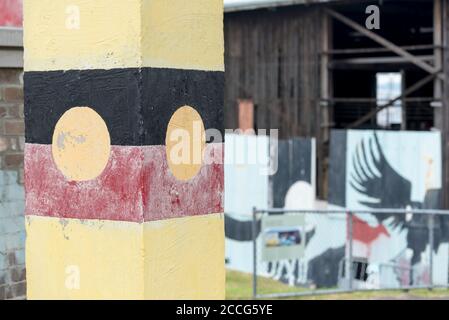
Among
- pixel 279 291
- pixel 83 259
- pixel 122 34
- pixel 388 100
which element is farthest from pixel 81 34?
pixel 388 100

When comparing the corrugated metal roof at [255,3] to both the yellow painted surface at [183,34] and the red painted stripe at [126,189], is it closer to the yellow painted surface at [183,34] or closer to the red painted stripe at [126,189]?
the yellow painted surface at [183,34]

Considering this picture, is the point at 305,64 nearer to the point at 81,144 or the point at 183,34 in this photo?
the point at 183,34

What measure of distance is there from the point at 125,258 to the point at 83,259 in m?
0.23

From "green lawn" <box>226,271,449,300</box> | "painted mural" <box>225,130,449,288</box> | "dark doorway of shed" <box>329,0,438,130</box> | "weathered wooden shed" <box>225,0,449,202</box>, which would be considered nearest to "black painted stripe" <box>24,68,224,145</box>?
"green lawn" <box>226,271,449,300</box>

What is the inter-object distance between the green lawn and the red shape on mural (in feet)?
18.8

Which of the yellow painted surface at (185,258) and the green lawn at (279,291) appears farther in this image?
the green lawn at (279,291)

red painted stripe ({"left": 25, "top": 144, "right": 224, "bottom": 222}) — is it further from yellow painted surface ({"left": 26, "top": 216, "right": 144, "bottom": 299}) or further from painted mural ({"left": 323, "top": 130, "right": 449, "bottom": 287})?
painted mural ({"left": 323, "top": 130, "right": 449, "bottom": 287})

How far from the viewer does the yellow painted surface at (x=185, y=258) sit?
3.21 m

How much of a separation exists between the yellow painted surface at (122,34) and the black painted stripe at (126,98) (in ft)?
0.14

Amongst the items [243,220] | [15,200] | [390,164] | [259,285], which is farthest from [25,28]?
[243,220]

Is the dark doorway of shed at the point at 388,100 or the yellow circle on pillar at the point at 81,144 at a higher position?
the dark doorway of shed at the point at 388,100

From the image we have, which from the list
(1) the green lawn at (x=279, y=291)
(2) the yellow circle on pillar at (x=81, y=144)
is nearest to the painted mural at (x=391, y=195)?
(1) the green lawn at (x=279, y=291)

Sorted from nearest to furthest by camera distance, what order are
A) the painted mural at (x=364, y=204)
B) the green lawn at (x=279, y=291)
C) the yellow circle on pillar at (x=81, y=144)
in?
the yellow circle on pillar at (x=81, y=144)
the green lawn at (x=279, y=291)
the painted mural at (x=364, y=204)

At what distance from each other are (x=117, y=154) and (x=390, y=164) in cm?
1266
